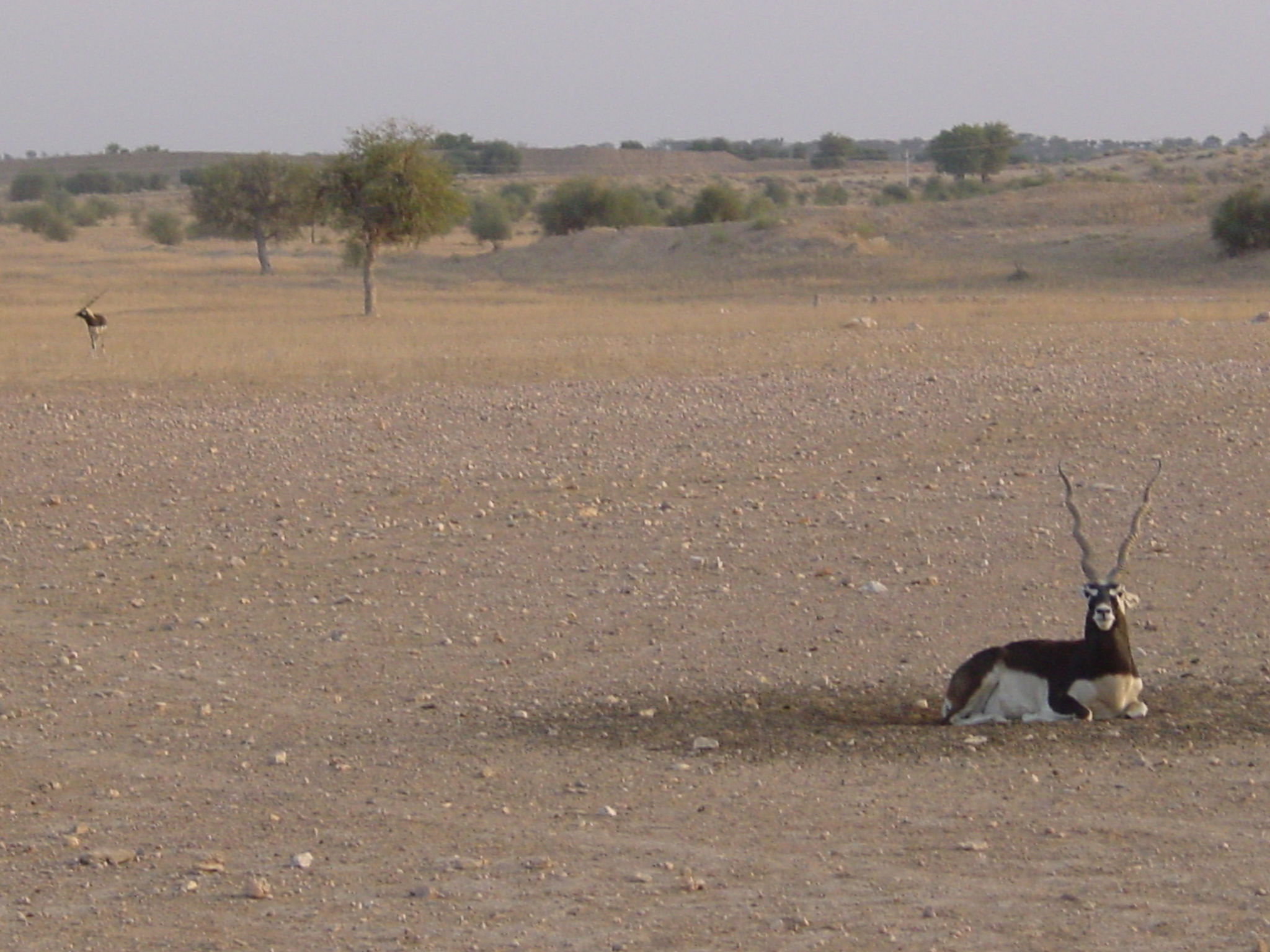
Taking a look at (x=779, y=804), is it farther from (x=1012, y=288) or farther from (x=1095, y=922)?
(x=1012, y=288)

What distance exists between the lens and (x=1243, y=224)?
130 ft

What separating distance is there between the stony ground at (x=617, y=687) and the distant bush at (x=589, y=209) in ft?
146

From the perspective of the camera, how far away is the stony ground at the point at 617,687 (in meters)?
5.09

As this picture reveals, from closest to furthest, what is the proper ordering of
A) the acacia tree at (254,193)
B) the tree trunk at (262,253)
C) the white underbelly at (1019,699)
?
the white underbelly at (1019,699)
the tree trunk at (262,253)
the acacia tree at (254,193)

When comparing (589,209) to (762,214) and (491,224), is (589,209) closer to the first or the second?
(491,224)

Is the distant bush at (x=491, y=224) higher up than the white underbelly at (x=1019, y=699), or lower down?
higher up

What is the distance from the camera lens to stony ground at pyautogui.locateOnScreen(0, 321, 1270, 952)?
200 inches

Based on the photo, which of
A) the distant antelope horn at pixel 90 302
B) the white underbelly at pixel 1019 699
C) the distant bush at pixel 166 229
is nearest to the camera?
the white underbelly at pixel 1019 699

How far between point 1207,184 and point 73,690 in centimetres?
→ 5748

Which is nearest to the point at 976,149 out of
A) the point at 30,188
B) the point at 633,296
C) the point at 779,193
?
the point at 779,193

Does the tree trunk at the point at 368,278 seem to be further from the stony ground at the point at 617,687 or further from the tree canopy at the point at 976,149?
the tree canopy at the point at 976,149

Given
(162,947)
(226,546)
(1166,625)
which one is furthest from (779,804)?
(226,546)

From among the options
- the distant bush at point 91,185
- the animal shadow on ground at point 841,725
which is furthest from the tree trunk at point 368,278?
the distant bush at point 91,185

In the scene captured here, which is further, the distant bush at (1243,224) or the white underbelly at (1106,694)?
the distant bush at (1243,224)
